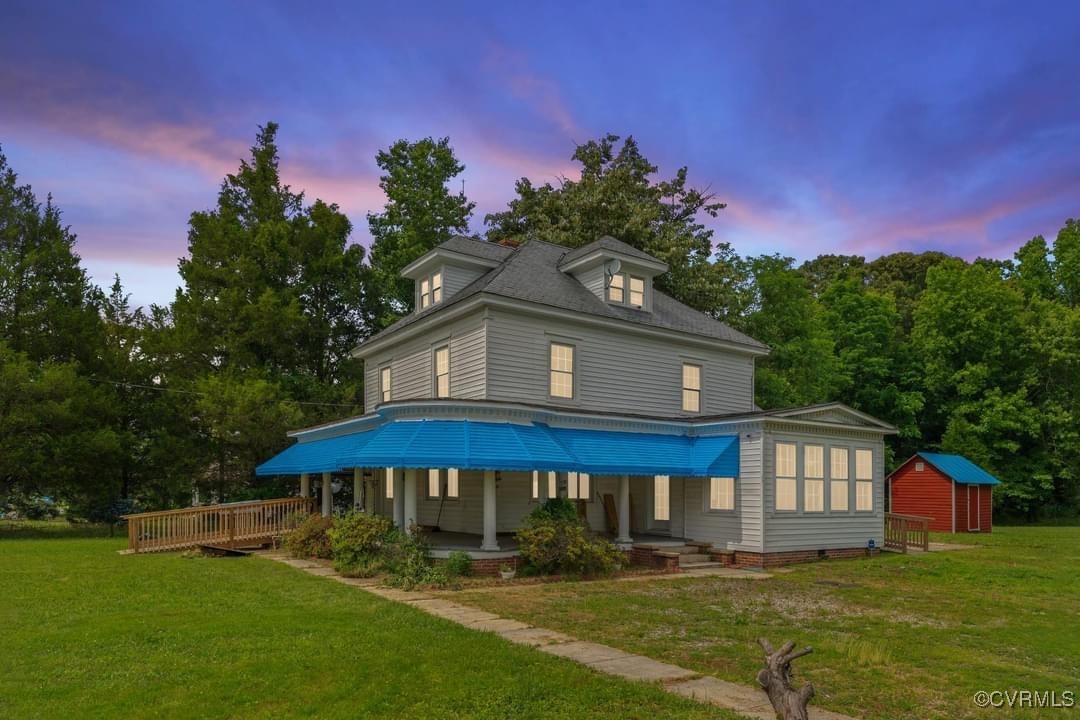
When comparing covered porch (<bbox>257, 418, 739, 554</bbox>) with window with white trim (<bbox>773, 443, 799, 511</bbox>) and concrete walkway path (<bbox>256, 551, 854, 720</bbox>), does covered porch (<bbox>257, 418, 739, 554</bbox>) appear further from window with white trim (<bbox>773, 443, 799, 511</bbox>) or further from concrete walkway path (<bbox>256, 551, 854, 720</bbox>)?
concrete walkway path (<bbox>256, 551, 854, 720</bbox>)

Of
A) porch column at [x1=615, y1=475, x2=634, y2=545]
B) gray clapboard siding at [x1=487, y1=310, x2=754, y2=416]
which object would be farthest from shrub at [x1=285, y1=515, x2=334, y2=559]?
porch column at [x1=615, y1=475, x2=634, y2=545]

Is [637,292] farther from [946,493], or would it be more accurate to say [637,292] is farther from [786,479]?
[946,493]

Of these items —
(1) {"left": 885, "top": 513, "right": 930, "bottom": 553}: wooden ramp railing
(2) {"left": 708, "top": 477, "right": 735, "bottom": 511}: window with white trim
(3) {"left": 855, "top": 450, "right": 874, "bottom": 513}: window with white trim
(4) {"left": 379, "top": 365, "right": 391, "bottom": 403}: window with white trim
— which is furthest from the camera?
(4) {"left": 379, "top": 365, "right": 391, "bottom": 403}: window with white trim

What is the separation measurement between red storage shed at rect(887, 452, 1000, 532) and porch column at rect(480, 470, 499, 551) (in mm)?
23143

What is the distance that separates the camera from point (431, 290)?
77.5 ft

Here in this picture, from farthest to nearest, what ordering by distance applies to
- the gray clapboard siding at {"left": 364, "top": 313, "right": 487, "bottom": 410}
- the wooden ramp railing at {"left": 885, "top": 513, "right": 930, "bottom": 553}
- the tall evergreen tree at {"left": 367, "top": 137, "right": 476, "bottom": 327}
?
1. the tall evergreen tree at {"left": 367, "top": 137, "right": 476, "bottom": 327}
2. the wooden ramp railing at {"left": 885, "top": 513, "right": 930, "bottom": 553}
3. the gray clapboard siding at {"left": 364, "top": 313, "right": 487, "bottom": 410}

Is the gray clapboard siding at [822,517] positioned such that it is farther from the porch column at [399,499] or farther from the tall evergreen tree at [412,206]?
the tall evergreen tree at [412,206]

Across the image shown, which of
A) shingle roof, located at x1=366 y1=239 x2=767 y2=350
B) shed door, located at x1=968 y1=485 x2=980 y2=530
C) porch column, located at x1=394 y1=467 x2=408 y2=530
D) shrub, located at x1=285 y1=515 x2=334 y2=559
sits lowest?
shed door, located at x1=968 y1=485 x2=980 y2=530

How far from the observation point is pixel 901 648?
9.48m

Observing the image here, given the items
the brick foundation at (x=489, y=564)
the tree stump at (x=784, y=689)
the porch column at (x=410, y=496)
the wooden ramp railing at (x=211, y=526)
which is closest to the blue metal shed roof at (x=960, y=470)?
the brick foundation at (x=489, y=564)

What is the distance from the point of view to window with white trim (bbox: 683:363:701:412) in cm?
2303

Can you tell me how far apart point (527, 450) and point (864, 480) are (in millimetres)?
10855

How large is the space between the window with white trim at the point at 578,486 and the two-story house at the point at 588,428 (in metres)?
0.05

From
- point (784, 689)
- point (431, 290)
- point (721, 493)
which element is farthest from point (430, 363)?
point (784, 689)
